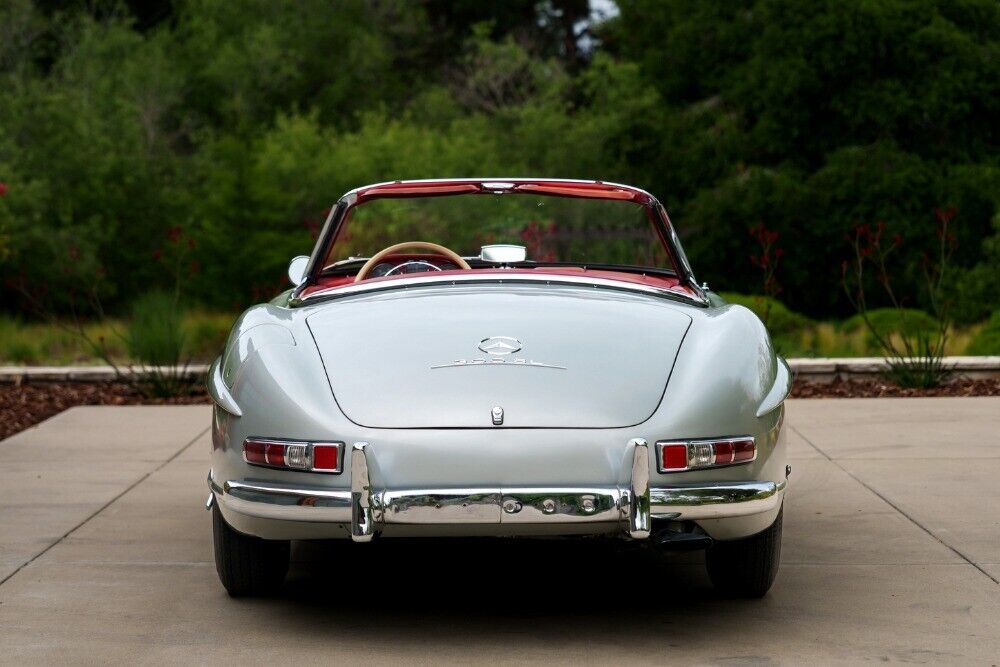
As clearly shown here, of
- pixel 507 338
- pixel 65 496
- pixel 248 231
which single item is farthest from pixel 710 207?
pixel 507 338

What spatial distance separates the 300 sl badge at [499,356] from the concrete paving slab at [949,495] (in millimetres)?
2090

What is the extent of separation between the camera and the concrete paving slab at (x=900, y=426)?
7957 millimetres

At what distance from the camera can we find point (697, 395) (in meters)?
4.21

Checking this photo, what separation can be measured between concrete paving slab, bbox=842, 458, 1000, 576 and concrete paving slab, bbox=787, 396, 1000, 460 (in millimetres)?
311

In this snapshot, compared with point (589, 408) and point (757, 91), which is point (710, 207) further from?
point (589, 408)

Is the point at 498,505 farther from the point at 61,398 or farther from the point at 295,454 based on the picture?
the point at 61,398

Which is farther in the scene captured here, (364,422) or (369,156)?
(369,156)

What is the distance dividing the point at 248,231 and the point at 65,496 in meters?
15.9

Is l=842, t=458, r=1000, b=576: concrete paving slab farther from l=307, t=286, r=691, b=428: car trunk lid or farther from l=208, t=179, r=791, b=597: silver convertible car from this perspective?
l=307, t=286, r=691, b=428: car trunk lid

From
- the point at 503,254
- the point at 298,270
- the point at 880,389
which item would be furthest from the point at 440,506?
the point at 880,389

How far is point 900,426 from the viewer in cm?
882

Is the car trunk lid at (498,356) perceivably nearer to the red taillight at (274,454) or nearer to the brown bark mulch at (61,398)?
the red taillight at (274,454)

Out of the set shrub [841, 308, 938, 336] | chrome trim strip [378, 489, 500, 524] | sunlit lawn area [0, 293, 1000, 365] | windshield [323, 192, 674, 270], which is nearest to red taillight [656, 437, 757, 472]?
chrome trim strip [378, 489, 500, 524]

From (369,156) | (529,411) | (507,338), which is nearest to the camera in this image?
(529,411)
